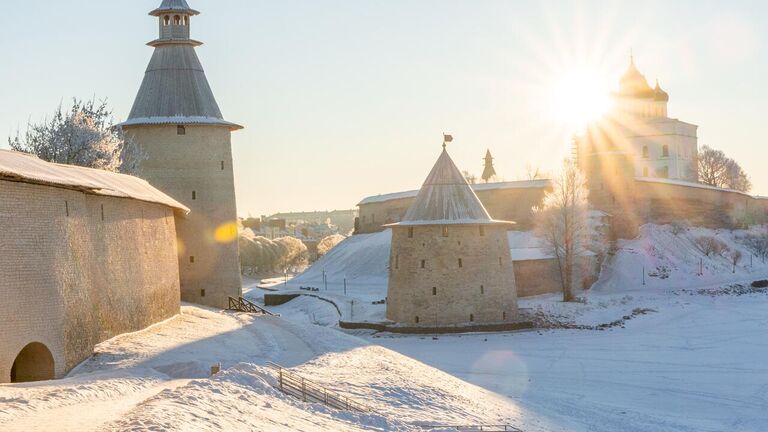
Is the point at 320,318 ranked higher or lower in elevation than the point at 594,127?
lower

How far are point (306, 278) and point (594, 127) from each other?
17.5 meters

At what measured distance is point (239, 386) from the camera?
14.6 metres

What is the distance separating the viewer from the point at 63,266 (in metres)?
15.7

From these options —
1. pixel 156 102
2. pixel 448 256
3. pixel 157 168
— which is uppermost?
pixel 156 102

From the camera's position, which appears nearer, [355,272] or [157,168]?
[157,168]

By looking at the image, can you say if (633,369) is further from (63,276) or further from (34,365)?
(34,365)

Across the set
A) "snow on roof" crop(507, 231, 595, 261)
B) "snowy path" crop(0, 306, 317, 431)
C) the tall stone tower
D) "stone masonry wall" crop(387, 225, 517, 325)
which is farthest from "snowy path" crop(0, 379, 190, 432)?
"snow on roof" crop(507, 231, 595, 261)

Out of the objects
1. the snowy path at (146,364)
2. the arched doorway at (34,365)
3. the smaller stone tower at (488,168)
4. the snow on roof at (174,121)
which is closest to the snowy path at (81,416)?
the snowy path at (146,364)

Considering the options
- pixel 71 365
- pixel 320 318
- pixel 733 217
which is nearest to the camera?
pixel 71 365

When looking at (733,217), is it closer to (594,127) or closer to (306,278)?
(594,127)

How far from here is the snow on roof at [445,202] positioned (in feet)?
108

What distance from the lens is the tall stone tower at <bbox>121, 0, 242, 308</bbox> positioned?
101ft

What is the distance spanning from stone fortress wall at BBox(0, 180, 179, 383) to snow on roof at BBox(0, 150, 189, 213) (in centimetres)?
19

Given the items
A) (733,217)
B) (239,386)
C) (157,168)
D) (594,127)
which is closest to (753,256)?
(733,217)
